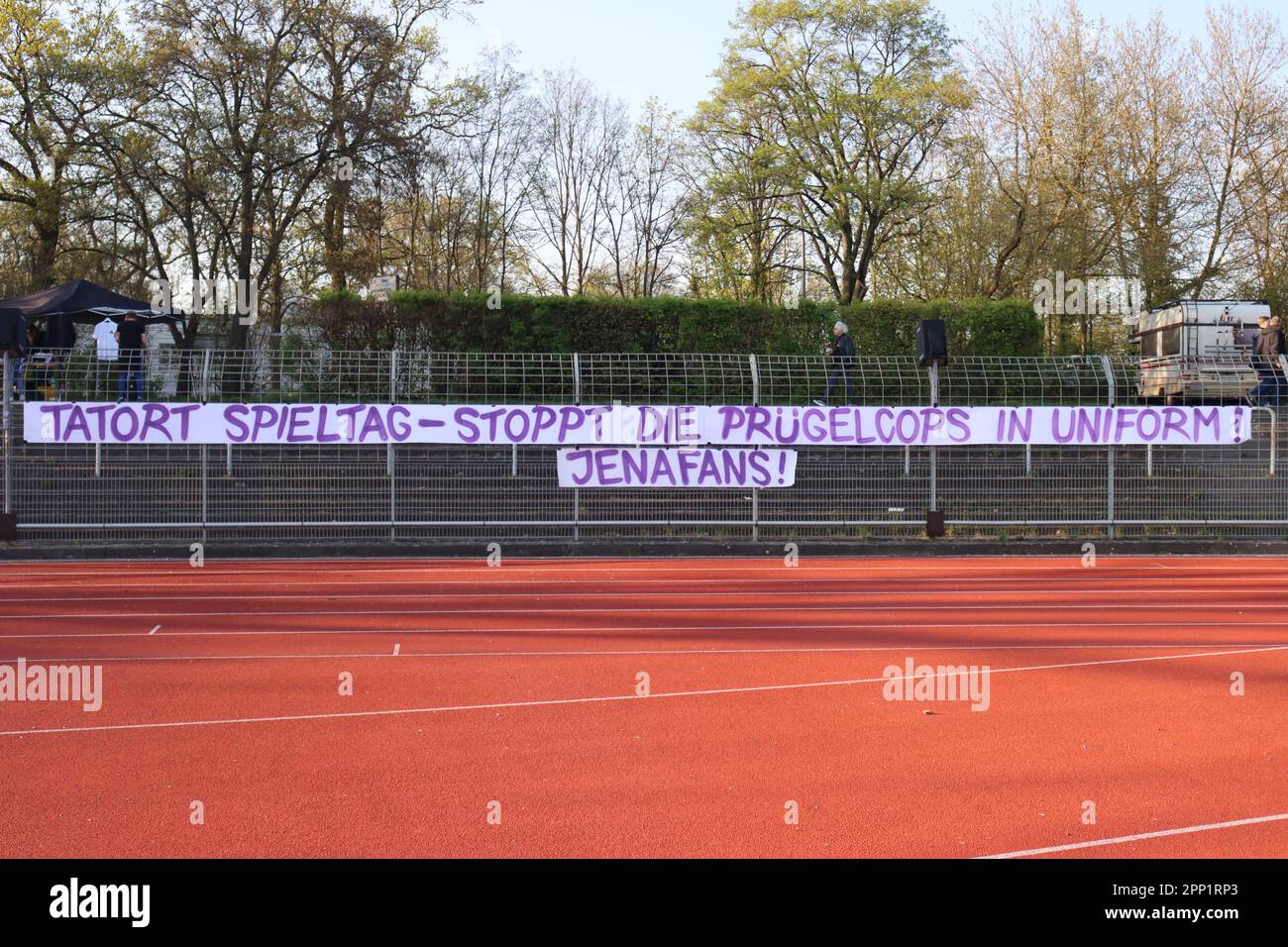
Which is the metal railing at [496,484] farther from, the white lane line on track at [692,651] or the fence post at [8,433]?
the white lane line on track at [692,651]

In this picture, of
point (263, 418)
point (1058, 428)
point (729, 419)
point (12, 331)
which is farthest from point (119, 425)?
point (1058, 428)

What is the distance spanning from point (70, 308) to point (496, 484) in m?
10.3

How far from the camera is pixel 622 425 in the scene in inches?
667

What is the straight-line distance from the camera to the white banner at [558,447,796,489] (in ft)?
55.7

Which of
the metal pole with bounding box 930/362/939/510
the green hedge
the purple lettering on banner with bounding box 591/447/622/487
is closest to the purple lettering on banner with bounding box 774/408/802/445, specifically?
the metal pole with bounding box 930/362/939/510

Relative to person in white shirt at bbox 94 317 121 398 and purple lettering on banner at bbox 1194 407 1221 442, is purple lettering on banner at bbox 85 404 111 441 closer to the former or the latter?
person in white shirt at bbox 94 317 121 398

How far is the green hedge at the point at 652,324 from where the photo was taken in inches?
912

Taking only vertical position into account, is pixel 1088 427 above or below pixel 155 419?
below

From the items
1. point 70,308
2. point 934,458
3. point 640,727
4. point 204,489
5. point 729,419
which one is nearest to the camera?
point 640,727

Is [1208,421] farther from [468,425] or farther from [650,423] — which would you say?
[468,425]

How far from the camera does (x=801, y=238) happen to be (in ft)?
133

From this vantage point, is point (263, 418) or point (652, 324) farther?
point (652, 324)

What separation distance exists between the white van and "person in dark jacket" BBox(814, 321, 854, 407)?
6.02 meters
